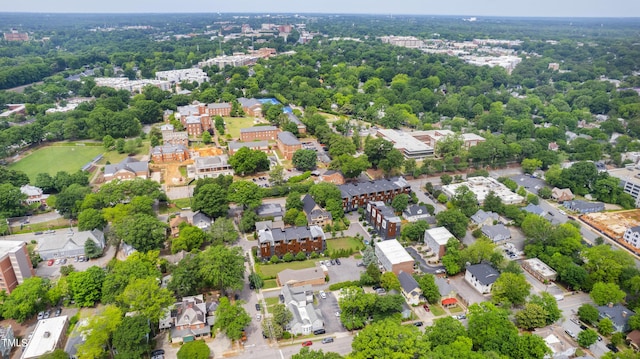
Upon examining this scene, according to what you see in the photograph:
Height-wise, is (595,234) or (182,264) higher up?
(182,264)

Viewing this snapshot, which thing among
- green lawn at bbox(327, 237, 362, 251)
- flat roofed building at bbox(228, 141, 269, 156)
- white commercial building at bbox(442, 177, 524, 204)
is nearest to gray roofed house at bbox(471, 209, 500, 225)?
white commercial building at bbox(442, 177, 524, 204)

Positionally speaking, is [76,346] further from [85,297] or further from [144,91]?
[144,91]


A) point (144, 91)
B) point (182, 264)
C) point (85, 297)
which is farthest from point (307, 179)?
point (144, 91)

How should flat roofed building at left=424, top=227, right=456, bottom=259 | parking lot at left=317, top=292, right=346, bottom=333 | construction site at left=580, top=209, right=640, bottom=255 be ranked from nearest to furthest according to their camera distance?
parking lot at left=317, top=292, right=346, bottom=333
flat roofed building at left=424, top=227, right=456, bottom=259
construction site at left=580, top=209, right=640, bottom=255

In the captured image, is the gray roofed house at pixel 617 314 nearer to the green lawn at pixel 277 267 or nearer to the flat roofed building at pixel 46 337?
the green lawn at pixel 277 267

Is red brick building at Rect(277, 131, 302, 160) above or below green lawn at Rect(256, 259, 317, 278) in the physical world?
Result: above

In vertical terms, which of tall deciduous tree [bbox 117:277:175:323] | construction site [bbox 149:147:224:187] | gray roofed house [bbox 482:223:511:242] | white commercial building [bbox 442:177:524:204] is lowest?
construction site [bbox 149:147:224:187]

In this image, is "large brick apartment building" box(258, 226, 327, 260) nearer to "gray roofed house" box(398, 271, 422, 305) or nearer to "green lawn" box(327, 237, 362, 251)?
"green lawn" box(327, 237, 362, 251)
